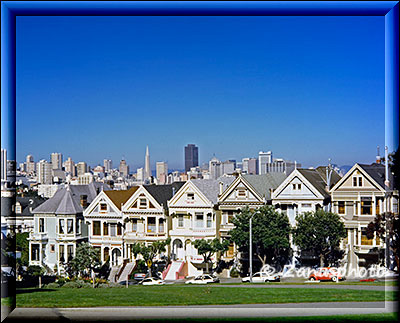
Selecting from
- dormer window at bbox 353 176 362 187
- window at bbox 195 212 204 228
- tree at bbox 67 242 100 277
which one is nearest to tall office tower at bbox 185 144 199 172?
window at bbox 195 212 204 228

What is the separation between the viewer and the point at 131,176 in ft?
42.6

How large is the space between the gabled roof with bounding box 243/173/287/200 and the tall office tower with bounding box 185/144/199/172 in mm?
1638

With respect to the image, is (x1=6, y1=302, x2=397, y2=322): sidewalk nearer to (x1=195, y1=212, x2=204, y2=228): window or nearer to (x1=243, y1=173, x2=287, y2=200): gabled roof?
(x1=195, y1=212, x2=204, y2=228): window

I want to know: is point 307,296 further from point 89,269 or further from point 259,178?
point 89,269

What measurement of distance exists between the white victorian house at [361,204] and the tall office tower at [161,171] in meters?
3.72

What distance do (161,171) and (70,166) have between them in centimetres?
205

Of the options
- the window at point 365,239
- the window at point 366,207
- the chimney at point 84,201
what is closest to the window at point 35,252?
the chimney at point 84,201

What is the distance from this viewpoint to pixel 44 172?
41.9 ft

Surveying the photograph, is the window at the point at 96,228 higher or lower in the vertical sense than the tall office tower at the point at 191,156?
lower

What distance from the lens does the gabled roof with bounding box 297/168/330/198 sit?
12492 millimetres

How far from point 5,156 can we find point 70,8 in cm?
252

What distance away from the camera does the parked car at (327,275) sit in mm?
11188

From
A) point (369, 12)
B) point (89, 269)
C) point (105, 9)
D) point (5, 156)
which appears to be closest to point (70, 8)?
point (105, 9)

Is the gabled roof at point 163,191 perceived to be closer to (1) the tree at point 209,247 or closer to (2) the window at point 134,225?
(2) the window at point 134,225
